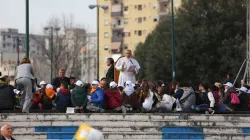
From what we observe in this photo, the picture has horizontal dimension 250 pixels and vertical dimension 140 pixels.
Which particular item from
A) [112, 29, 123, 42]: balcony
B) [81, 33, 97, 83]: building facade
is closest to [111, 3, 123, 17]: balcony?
[112, 29, 123, 42]: balcony

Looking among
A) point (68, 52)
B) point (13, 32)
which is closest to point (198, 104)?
point (68, 52)

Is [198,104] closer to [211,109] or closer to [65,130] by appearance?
[211,109]

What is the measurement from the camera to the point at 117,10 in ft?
385

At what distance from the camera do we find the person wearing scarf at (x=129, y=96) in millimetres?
20516

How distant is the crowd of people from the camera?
19875mm

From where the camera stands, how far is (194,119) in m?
19.8

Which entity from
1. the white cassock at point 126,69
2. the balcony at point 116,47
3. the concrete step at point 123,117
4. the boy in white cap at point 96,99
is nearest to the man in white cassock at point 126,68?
the white cassock at point 126,69

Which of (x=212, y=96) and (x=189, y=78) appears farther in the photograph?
(x=189, y=78)

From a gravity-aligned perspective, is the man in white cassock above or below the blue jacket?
above

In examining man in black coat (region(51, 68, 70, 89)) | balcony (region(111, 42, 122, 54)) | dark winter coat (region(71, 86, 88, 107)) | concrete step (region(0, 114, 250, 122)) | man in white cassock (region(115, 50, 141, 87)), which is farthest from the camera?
balcony (region(111, 42, 122, 54))

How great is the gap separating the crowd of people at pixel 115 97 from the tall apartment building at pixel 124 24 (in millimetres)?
90900

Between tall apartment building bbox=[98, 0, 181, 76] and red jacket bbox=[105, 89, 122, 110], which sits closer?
red jacket bbox=[105, 89, 122, 110]

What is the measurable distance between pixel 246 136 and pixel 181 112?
5.44 ft

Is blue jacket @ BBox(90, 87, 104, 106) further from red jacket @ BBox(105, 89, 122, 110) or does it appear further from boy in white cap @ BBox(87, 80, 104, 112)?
red jacket @ BBox(105, 89, 122, 110)
